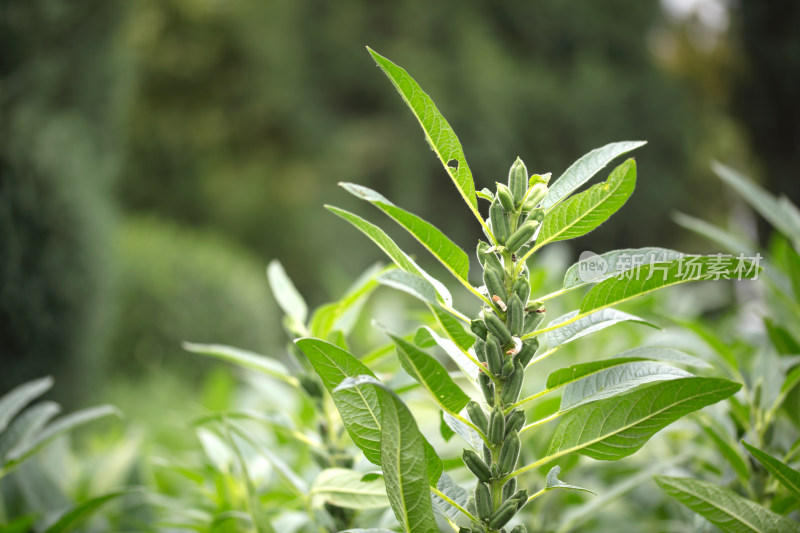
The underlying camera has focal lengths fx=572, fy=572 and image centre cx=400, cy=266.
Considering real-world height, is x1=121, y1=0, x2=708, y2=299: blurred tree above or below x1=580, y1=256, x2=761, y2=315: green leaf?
above

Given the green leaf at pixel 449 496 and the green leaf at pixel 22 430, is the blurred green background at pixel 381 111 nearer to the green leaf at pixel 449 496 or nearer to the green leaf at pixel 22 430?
the green leaf at pixel 22 430

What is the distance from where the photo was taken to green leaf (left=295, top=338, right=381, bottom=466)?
50 centimetres

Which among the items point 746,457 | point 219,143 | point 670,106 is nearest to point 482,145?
point 670,106

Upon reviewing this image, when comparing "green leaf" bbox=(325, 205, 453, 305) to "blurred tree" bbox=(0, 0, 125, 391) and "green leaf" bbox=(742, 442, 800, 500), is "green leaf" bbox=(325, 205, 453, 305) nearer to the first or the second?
"green leaf" bbox=(742, 442, 800, 500)

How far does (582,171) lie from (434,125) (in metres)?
0.16

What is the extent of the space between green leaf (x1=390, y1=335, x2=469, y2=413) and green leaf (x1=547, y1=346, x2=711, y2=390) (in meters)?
0.09

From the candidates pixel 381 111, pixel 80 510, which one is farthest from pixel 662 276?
pixel 381 111

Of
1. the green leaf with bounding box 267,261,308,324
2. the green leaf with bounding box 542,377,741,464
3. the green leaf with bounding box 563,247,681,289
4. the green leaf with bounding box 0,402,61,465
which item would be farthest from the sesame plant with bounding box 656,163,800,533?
the green leaf with bounding box 0,402,61,465

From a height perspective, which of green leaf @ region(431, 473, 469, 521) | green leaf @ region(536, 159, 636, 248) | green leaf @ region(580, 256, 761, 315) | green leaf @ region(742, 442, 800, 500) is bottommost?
green leaf @ region(431, 473, 469, 521)

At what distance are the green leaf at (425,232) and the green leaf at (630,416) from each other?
173 mm

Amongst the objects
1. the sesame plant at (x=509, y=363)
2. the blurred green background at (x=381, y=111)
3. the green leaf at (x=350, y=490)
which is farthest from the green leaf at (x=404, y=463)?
the blurred green background at (x=381, y=111)

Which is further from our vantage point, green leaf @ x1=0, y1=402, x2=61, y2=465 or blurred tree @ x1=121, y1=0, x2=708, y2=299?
blurred tree @ x1=121, y1=0, x2=708, y2=299

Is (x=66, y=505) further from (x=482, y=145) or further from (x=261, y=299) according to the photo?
(x=482, y=145)

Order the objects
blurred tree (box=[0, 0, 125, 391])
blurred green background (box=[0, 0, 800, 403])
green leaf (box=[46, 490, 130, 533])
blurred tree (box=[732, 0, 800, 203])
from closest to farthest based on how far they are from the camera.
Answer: green leaf (box=[46, 490, 130, 533]), blurred tree (box=[0, 0, 125, 391]), blurred tree (box=[732, 0, 800, 203]), blurred green background (box=[0, 0, 800, 403])
